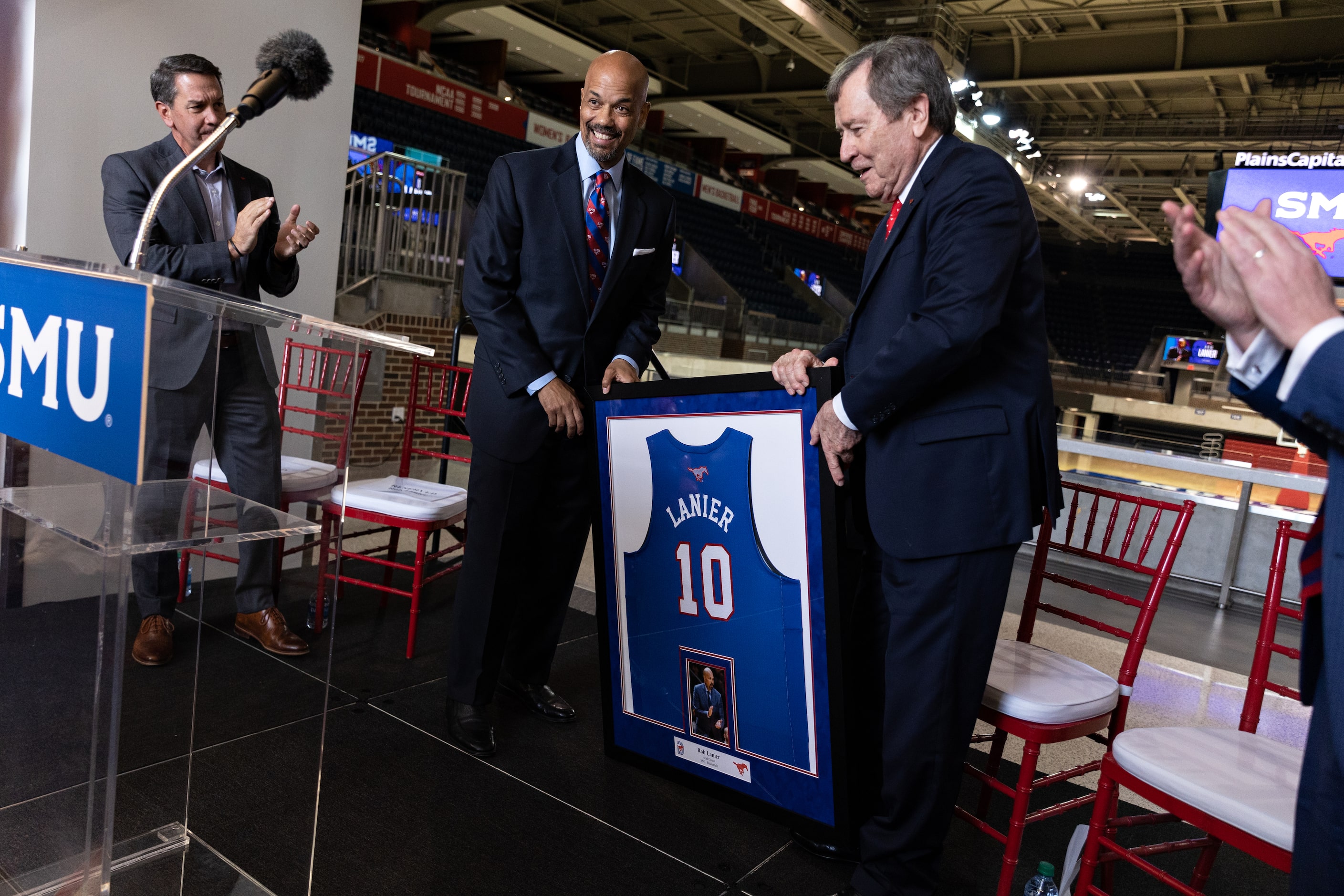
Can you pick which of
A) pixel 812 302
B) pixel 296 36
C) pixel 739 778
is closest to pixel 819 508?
pixel 739 778

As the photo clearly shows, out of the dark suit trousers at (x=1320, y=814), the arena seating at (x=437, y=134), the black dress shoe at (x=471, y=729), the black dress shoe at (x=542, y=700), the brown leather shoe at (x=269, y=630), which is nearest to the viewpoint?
the dark suit trousers at (x=1320, y=814)

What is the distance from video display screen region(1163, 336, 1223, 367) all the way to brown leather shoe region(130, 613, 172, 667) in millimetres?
19346

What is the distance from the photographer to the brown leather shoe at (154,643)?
112cm

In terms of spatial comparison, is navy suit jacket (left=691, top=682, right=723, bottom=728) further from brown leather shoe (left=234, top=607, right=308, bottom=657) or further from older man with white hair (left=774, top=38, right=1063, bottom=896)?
brown leather shoe (left=234, top=607, right=308, bottom=657)

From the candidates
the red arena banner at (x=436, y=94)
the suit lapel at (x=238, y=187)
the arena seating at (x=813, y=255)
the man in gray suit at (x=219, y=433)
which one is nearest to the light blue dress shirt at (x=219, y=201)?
the suit lapel at (x=238, y=187)

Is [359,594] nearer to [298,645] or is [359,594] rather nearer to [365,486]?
[365,486]

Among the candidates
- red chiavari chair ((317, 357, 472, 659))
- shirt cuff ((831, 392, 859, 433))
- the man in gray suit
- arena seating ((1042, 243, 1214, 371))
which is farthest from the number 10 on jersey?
arena seating ((1042, 243, 1214, 371))

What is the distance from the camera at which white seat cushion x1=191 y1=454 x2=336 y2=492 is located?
1.30 m

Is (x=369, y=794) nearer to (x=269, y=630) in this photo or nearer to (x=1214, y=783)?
(x=269, y=630)

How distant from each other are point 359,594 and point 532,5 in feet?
38.0

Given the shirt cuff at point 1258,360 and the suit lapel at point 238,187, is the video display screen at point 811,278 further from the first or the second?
the shirt cuff at point 1258,360

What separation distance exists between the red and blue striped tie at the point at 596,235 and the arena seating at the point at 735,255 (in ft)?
48.7

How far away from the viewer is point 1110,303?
75.1 feet

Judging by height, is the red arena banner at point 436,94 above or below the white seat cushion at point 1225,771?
above
